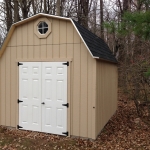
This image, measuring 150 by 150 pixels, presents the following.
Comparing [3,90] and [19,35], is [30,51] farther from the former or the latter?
[3,90]

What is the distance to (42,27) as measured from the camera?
584 centimetres

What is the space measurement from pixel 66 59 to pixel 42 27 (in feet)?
4.25

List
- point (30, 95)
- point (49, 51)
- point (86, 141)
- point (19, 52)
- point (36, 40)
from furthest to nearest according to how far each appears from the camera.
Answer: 1. point (19, 52)
2. point (30, 95)
3. point (36, 40)
4. point (49, 51)
5. point (86, 141)

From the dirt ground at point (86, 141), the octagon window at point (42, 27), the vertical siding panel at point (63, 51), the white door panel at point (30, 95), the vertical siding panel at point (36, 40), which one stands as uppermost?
the octagon window at point (42, 27)

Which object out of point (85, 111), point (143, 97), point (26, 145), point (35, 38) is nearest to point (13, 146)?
point (26, 145)

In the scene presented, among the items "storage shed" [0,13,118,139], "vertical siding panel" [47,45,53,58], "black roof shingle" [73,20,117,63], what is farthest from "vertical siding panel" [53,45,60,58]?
"black roof shingle" [73,20,117,63]

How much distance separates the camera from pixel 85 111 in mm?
5418

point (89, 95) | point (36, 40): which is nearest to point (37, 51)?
point (36, 40)

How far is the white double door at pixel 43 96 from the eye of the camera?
18.6 ft

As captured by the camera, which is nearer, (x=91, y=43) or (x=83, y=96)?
(x=83, y=96)

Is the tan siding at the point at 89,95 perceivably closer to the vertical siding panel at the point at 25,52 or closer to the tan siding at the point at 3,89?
the vertical siding panel at the point at 25,52

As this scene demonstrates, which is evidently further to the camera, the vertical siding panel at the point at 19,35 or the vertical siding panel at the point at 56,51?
the vertical siding panel at the point at 19,35

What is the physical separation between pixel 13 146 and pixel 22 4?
10.9m

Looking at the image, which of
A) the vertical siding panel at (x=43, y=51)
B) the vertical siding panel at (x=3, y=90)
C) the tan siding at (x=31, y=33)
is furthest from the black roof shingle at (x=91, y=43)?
the vertical siding panel at (x=3, y=90)
